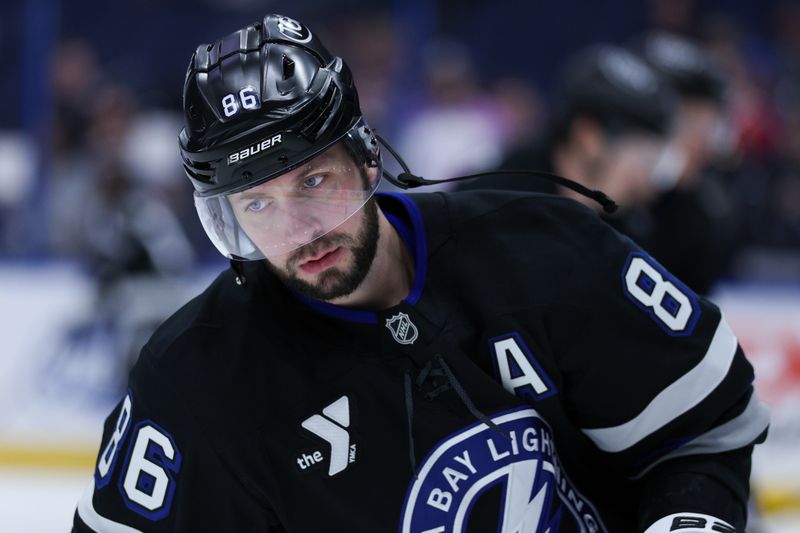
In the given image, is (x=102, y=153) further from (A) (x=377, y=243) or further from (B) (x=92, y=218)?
(A) (x=377, y=243)

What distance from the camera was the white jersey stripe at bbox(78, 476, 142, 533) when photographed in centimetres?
142

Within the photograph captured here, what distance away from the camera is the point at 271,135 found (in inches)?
51.7

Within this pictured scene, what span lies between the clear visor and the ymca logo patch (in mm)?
208

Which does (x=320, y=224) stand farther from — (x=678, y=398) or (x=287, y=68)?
(x=678, y=398)

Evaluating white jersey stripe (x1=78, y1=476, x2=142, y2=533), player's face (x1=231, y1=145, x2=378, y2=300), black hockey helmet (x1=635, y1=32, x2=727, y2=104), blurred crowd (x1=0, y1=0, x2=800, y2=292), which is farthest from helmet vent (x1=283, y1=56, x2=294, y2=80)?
blurred crowd (x1=0, y1=0, x2=800, y2=292)

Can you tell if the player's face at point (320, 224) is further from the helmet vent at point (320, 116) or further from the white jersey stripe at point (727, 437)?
the white jersey stripe at point (727, 437)

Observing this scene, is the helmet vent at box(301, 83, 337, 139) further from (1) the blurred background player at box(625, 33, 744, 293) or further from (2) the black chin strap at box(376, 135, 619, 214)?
(1) the blurred background player at box(625, 33, 744, 293)

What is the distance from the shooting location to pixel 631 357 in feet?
4.75

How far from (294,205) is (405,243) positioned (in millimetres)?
214

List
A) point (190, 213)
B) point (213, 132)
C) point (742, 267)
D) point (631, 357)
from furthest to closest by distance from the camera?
point (190, 213) → point (742, 267) → point (631, 357) → point (213, 132)

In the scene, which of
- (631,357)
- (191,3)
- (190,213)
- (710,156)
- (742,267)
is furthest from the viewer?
(191,3)

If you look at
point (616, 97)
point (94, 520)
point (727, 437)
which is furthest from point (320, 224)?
point (616, 97)

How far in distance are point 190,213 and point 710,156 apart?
2.07 metres

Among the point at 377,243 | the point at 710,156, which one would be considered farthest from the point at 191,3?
the point at 377,243
